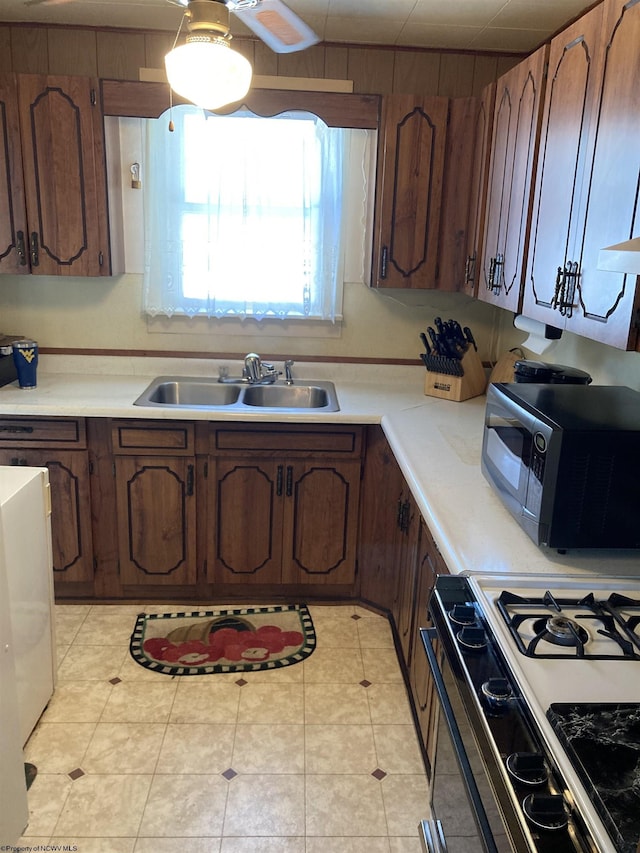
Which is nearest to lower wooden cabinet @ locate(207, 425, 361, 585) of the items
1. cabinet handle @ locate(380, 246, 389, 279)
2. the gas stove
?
cabinet handle @ locate(380, 246, 389, 279)

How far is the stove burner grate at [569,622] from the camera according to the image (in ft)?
4.10

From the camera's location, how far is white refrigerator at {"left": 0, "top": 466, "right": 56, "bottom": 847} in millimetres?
1727

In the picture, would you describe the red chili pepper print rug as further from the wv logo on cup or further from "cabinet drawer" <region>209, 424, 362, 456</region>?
the wv logo on cup

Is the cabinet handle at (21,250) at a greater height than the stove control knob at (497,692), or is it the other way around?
the cabinet handle at (21,250)

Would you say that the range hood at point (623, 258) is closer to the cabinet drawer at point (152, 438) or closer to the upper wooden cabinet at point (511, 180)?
the upper wooden cabinet at point (511, 180)

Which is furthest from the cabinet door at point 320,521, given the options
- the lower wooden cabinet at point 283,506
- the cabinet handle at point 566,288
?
the cabinet handle at point 566,288

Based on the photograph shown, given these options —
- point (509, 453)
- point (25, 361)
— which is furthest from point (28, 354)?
point (509, 453)

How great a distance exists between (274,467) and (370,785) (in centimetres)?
129

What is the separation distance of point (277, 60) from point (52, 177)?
112 cm

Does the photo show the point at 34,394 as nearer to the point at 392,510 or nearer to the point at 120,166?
the point at 120,166

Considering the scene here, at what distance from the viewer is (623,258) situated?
117 cm

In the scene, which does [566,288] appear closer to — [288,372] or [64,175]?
[288,372]

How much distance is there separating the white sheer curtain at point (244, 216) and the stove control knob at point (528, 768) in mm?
2559

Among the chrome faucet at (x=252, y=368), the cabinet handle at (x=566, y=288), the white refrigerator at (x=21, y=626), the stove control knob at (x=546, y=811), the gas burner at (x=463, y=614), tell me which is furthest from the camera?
the chrome faucet at (x=252, y=368)
